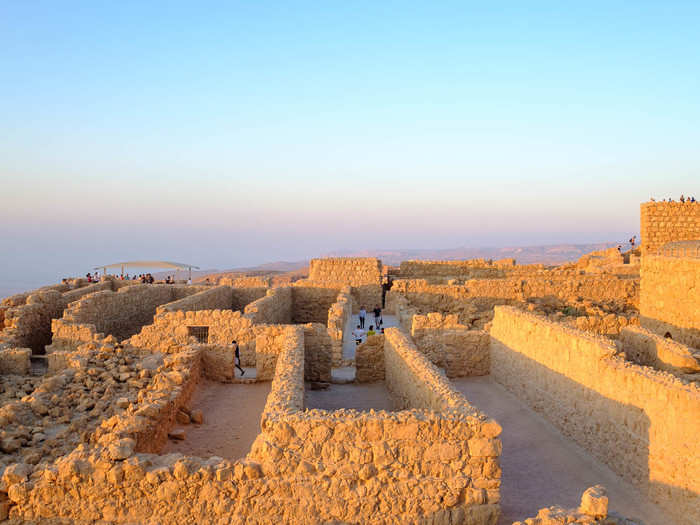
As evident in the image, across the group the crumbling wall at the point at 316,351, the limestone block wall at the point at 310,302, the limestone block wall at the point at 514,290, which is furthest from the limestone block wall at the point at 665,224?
the crumbling wall at the point at 316,351

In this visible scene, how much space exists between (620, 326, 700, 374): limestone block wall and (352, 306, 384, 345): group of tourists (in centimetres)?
653

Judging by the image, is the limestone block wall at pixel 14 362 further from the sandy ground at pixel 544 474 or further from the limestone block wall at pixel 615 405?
the limestone block wall at pixel 615 405

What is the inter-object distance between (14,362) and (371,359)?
23.8ft

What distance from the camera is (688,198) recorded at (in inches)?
896

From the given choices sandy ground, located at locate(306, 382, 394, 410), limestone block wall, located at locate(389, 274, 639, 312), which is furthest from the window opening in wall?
limestone block wall, located at locate(389, 274, 639, 312)

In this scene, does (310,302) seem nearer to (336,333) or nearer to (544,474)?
(336,333)

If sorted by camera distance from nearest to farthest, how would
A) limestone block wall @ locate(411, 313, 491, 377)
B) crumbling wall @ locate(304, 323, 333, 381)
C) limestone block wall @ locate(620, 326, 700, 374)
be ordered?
limestone block wall @ locate(620, 326, 700, 374)
crumbling wall @ locate(304, 323, 333, 381)
limestone block wall @ locate(411, 313, 491, 377)

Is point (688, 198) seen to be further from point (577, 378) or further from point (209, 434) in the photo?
point (209, 434)

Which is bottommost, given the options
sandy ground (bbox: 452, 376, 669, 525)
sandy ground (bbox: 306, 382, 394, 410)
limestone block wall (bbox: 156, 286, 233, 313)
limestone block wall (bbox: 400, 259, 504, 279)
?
sandy ground (bbox: 452, 376, 669, 525)

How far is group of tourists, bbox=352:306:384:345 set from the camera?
53.6 feet

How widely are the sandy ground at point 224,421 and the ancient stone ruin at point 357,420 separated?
4 cm

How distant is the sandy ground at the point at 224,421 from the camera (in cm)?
729

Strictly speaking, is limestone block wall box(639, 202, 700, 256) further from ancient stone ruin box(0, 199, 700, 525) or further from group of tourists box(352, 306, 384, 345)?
group of tourists box(352, 306, 384, 345)

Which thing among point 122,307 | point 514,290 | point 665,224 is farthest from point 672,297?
point 122,307
